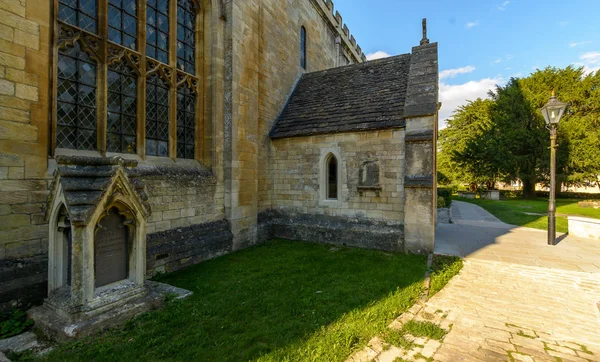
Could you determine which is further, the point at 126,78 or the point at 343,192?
the point at 343,192

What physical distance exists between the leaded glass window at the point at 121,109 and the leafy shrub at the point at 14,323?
306cm

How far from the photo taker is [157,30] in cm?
651

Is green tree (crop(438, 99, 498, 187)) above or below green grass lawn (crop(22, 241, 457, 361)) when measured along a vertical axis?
above

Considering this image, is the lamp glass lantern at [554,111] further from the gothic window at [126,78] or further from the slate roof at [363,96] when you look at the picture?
the gothic window at [126,78]

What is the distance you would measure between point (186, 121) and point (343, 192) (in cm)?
503

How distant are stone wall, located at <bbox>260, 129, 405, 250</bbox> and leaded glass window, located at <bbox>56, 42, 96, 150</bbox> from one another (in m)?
5.45

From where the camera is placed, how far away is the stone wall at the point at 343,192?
25.8 feet

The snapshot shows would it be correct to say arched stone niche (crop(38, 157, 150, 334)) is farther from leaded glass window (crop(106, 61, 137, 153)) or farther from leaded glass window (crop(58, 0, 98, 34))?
leaded glass window (crop(58, 0, 98, 34))

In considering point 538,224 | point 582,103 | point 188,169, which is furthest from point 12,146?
point 582,103

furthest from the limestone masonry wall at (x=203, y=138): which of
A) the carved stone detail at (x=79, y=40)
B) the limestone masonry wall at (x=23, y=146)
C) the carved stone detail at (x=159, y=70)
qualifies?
the carved stone detail at (x=159, y=70)

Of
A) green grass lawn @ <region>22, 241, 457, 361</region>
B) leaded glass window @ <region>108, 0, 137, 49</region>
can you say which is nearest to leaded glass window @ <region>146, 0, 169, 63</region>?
leaded glass window @ <region>108, 0, 137, 49</region>

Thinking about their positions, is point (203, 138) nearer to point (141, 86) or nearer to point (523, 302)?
point (141, 86)

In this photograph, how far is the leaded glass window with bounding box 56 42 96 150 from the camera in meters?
4.84

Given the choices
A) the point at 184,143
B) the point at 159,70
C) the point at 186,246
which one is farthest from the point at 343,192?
the point at 159,70
